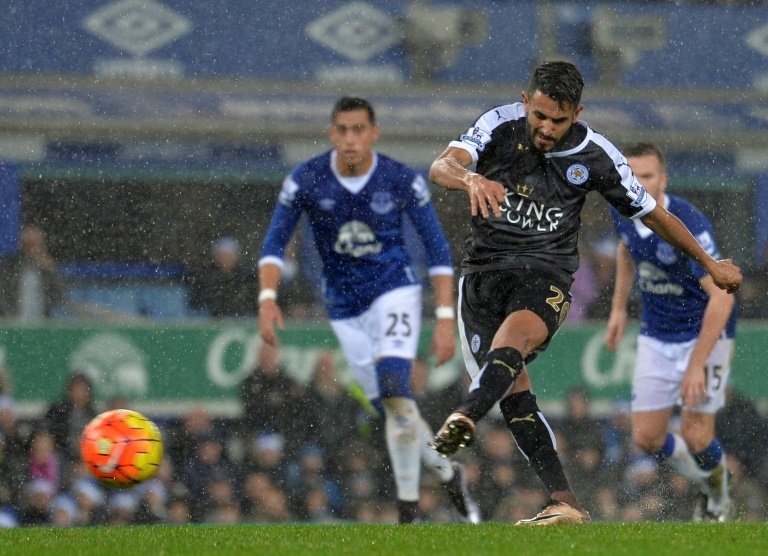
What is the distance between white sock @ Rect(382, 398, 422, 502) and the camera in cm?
945

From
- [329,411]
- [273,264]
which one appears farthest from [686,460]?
[329,411]

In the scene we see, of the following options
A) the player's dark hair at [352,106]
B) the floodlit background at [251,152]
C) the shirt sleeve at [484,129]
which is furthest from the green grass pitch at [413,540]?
the floodlit background at [251,152]

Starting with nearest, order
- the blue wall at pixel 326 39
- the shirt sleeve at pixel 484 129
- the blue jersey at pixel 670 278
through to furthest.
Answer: the shirt sleeve at pixel 484 129, the blue jersey at pixel 670 278, the blue wall at pixel 326 39

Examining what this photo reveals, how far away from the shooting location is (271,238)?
9.70m

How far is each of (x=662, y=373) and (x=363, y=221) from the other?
230 centimetres

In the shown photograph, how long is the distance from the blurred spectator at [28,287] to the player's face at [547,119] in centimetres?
737

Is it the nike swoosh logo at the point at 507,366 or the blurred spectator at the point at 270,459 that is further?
the blurred spectator at the point at 270,459

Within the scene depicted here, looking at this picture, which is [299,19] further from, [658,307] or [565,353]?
[658,307]

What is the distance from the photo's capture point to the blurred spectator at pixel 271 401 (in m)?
12.5

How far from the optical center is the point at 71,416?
1213 centimetres

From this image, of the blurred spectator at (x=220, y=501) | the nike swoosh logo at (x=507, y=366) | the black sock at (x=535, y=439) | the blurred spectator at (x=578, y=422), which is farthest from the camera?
the blurred spectator at (x=578, y=422)

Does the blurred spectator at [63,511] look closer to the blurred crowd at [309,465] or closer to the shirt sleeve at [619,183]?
the blurred crowd at [309,465]

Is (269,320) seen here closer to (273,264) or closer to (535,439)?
(273,264)

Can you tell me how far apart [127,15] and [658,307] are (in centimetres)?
1089
